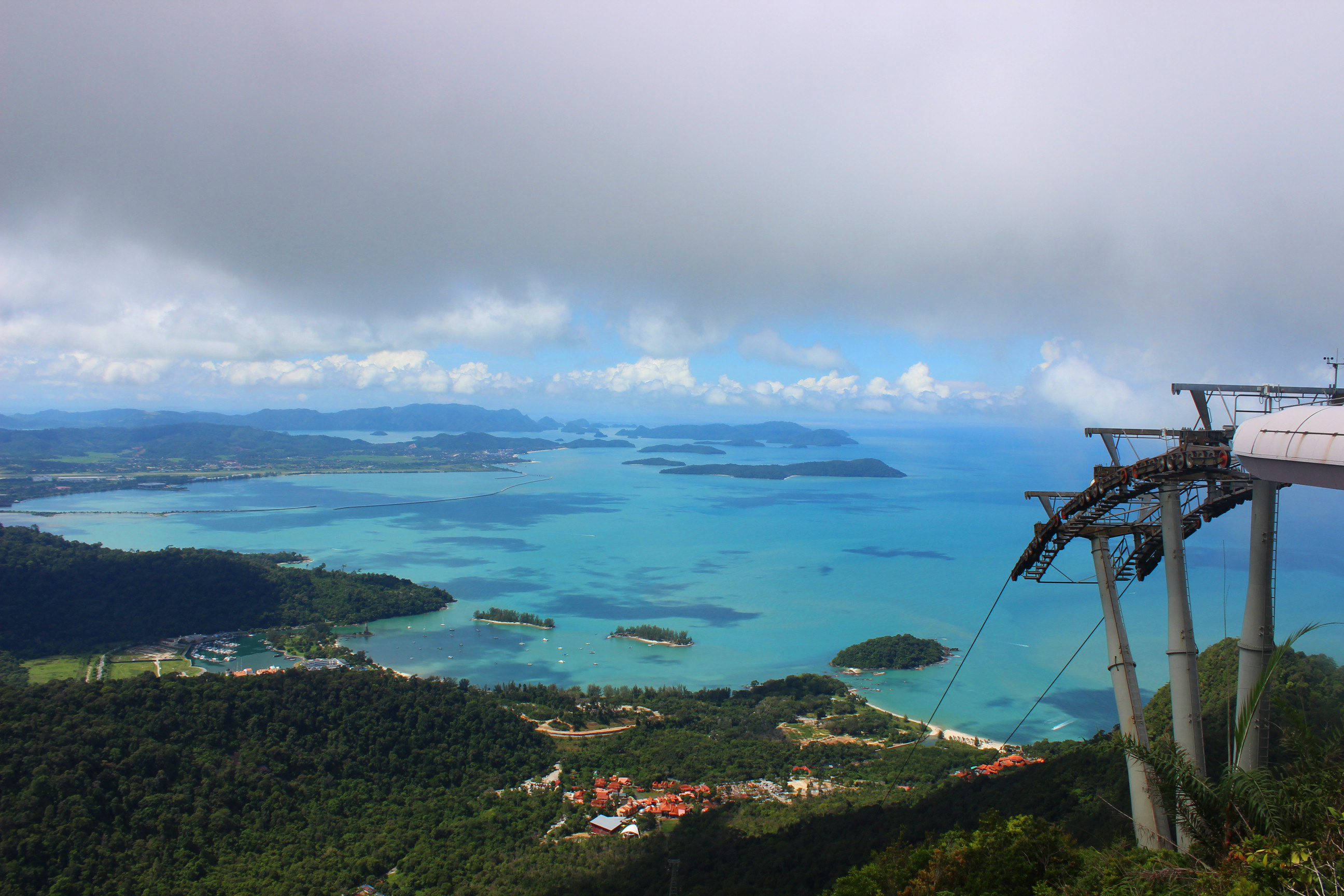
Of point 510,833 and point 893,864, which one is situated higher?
point 893,864

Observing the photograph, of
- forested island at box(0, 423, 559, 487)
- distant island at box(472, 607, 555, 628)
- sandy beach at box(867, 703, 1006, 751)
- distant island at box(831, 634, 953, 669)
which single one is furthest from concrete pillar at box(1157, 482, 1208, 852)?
forested island at box(0, 423, 559, 487)

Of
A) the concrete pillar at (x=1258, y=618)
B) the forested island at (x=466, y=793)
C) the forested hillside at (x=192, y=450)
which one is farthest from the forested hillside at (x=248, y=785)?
the forested hillside at (x=192, y=450)

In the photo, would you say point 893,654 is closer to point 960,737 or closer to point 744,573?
point 960,737

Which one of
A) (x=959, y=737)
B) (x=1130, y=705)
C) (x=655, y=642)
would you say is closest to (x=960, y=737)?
(x=959, y=737)

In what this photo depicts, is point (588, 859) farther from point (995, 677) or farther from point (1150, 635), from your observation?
point (1150, 635)

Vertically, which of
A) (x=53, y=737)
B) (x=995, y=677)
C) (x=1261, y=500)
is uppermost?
(x=1261, y=500)

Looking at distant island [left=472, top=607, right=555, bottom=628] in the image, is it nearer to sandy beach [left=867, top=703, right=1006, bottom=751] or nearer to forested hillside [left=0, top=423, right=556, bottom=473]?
sandy beach [left=867, top=703, right=1006, bottom=751]

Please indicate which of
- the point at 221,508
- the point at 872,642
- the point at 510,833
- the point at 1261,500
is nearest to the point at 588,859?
the point at 510,833
